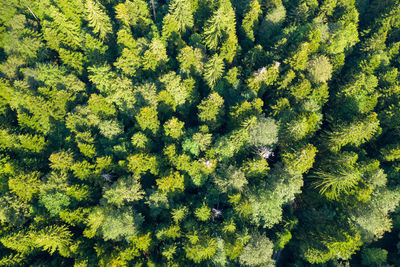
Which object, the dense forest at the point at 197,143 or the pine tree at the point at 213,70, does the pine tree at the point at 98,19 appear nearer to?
the dense forest at the point at 197,143

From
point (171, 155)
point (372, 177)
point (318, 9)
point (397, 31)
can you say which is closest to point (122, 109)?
point (171, 155)

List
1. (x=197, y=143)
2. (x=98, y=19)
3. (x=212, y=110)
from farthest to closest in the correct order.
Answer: (x=98, y=19)
(x=212, y=110)
(x=197, y=143)

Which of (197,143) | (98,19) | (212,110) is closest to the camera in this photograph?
(197,143)

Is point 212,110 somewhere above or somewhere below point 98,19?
below

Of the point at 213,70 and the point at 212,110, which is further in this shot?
the point at 213,70

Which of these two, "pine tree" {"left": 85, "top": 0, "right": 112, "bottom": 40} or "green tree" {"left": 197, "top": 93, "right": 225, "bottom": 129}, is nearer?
"green tree" {"left": 197, "top": 93, "right": 225, "bottom": 129}

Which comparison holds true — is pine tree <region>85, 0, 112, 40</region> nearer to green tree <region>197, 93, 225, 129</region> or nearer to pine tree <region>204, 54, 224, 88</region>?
pine tree <region>204, 54, 224, 88</region>

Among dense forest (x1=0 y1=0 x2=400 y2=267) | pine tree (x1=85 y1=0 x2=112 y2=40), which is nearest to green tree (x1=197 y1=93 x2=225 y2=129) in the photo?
dense forest (x1=0 y1=0 x2=400 y2=267)

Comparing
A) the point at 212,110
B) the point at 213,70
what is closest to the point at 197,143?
the point at 212,110

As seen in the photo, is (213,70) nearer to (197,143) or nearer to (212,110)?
(212,110)
